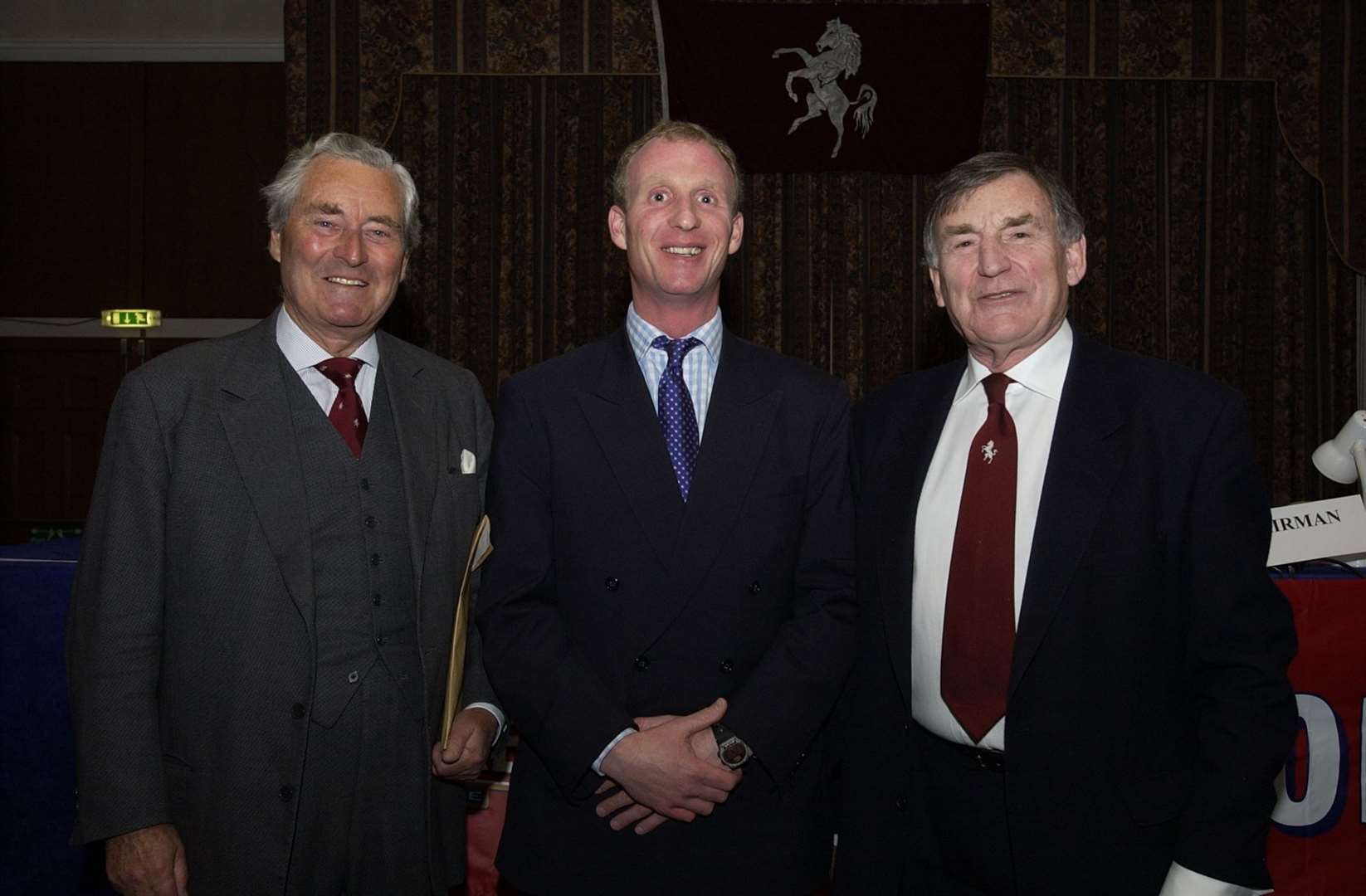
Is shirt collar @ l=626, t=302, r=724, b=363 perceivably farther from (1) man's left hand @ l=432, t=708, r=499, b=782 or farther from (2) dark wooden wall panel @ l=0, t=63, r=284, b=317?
(2) dark wooden wall panel @ l=0, t=63, r=284, b=317

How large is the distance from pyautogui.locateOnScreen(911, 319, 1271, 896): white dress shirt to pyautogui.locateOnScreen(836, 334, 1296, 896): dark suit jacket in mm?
53

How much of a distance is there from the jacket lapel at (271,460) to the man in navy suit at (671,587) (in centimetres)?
34

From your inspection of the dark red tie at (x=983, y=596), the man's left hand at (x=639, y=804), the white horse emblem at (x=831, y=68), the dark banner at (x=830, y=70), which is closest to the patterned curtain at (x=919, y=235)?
the dark banner at (x=830, y=70)

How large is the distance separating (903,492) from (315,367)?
1138mm

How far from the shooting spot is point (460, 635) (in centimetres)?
186

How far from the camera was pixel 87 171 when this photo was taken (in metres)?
7.62

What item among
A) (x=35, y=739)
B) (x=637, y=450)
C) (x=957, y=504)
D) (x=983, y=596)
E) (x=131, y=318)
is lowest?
(x=35, y=739)

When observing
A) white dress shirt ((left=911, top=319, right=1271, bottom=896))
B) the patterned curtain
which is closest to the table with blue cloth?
white dress shirt ((left=911, top=319, right=1271, bottom=896))

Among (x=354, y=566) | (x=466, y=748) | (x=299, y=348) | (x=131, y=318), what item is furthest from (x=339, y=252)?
(x=131, y=318)

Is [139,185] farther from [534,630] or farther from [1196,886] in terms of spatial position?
[1196,886]

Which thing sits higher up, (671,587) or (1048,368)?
(1048,368)

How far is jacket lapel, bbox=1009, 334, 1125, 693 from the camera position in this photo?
1576mm

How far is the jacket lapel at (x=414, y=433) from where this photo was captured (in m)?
1.88

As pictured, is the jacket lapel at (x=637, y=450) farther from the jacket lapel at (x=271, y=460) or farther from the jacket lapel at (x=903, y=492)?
the jacket lapel at (x=271, y=460)
